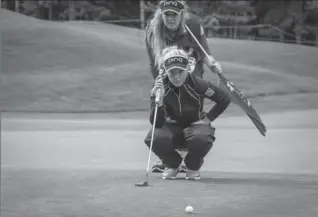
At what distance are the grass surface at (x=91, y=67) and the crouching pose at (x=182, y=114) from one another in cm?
502

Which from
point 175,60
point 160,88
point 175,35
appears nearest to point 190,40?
point 175,35

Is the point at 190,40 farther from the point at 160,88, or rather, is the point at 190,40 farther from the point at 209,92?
the point at 160,88

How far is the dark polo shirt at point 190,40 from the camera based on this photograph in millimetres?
7277

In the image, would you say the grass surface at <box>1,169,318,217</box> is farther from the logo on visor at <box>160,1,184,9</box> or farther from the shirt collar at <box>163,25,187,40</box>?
the logo on visor at <box>160,1,184,9</box>

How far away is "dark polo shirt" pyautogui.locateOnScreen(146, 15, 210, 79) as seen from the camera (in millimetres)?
7277

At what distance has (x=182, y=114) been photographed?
6926 millimetres

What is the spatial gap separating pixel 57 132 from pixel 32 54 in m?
8.04

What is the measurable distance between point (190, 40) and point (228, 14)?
11.7 m

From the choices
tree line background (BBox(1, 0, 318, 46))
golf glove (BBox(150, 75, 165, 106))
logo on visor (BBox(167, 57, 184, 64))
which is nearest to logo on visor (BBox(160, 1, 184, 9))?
logo on visor (BBox(167, 57, 184, 64))

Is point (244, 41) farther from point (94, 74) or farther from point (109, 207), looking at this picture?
point (109, 207)

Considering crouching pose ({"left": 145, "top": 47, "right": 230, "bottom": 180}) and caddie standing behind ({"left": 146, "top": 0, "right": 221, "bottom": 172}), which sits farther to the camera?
caddie standing behind ({"left": 146, "top": 0, "right": 221, "bottom": 172})

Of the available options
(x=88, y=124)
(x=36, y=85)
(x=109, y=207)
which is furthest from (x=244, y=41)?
(x=109, y=207)

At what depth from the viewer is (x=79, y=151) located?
9078 millimetres

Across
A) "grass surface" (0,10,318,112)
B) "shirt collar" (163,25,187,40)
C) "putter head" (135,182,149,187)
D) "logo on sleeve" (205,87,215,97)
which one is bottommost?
"grass surface" (0,10,318,112)
